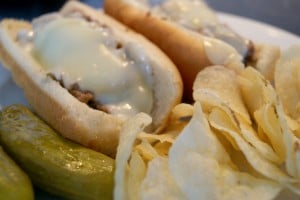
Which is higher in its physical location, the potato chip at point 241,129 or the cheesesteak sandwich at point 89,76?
the potato chip at point 241,129

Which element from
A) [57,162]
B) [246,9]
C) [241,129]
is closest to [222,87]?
[241,129]

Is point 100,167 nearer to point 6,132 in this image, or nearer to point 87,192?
point 87,192

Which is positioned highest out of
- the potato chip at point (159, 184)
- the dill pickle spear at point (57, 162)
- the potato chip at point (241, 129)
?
the potato chip at point (241, 129)

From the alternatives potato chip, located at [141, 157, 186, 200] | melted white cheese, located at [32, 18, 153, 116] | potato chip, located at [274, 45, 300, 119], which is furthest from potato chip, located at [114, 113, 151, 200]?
potato chip, located at [274, 45, 300, 119]

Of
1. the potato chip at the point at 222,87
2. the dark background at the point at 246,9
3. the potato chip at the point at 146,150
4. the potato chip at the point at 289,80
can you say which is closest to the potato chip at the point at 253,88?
the potato chip at the point at 222,87

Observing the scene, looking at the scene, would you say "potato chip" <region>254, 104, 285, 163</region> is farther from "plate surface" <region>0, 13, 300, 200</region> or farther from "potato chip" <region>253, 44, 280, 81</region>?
"plate surface" <region>0, 13, 300, 200</region>

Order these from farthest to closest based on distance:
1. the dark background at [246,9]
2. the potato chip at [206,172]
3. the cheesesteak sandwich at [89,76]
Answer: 1. the dark background at [246,9]
2. the cheesesteak sandwich at [89,76]
3. the potato chip at [206,172]

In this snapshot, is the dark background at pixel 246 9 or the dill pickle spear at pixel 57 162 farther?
the dark background at pixel 246 9

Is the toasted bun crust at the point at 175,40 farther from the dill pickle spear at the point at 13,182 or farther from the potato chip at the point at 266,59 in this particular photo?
the dill pickle spear at the point at 13,182
